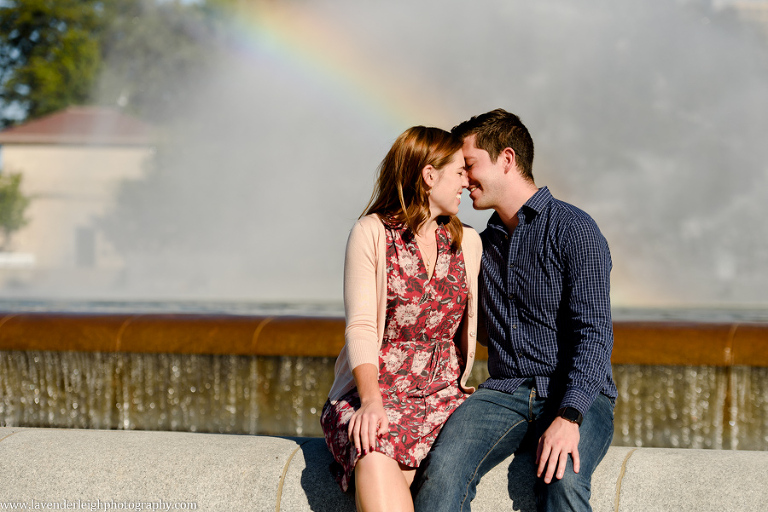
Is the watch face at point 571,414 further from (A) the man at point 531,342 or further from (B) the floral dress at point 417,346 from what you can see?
(B) the floral dress at point 417,346

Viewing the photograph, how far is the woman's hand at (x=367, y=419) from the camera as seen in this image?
2.34 metres

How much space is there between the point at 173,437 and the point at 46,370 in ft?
7.98

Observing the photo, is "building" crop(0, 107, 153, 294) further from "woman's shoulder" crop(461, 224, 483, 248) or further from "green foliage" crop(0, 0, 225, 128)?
"woman's shoulder" crop(461, 224, 483, 248)

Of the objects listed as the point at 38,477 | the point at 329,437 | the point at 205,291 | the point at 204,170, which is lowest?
the point at 205,291

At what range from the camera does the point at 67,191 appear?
1292 inches

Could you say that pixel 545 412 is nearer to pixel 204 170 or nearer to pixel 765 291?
pixel 765 291

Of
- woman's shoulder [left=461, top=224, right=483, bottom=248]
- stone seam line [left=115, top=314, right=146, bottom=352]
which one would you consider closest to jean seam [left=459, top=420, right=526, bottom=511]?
woman's shoulder [left=461, top=224, right=483, bottom=248]

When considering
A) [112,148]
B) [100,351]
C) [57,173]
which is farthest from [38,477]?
[57,173]

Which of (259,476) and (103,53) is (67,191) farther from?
(259,476)

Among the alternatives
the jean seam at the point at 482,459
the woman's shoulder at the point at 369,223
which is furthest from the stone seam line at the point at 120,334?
the jean seam at the point at 482,459

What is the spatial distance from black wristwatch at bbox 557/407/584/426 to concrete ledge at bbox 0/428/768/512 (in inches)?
9.9

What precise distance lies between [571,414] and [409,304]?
0.65 meters

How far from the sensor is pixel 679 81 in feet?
58.0

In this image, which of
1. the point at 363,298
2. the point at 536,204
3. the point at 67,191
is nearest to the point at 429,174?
the point at 536,204
